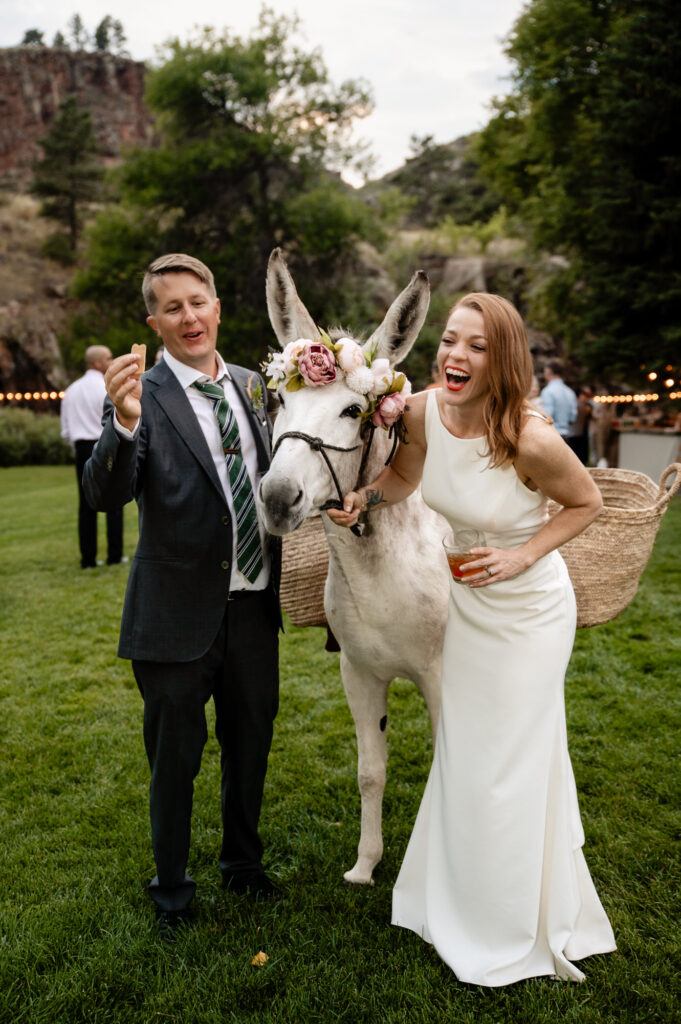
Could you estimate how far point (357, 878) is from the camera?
3303 mm

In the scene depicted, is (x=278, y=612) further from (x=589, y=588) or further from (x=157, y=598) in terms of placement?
(x=589, y=588)

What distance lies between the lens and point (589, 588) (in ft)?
11.2

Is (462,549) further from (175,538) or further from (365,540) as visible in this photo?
(175,538)

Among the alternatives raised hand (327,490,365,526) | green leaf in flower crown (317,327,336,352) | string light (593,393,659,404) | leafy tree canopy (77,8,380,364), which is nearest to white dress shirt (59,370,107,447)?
green leaf in flower crown (317,327,336,352)

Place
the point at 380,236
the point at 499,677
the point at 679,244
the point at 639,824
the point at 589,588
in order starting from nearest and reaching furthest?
the point at 499,677 < the point at 589,588 < the point at 639,824 < the point at 679,244 < the point at 380,236

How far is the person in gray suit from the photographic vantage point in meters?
2.70

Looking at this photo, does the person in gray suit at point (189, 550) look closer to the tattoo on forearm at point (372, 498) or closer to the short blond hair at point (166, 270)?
the short blond hair at point (166, 270)

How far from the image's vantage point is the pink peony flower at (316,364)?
233 cm

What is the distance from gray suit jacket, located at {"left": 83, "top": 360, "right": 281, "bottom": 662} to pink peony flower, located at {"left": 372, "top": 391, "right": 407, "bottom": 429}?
65 centimetres

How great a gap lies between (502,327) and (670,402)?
52.1 feet

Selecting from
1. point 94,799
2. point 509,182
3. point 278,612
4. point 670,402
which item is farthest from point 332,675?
point 509,182

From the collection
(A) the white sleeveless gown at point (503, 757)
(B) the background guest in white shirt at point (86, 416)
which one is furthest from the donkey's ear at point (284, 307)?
(B) the background guest in white shirt at point (86, 416)

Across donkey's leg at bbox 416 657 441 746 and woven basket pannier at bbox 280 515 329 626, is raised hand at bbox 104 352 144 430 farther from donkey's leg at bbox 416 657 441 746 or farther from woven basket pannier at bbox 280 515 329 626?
donkey's leg at bbox 416 657 441 746

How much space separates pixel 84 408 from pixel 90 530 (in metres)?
1.57
